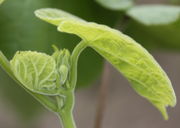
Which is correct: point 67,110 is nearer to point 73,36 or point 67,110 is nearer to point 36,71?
point 36,71

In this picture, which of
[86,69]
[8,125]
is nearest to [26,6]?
[86,69]

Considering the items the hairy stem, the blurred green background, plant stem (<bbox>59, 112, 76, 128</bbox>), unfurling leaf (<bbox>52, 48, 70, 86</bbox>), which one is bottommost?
the blurred green background

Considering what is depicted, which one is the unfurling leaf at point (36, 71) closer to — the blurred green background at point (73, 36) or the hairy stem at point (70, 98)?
the hairy stem at point (70, 98)

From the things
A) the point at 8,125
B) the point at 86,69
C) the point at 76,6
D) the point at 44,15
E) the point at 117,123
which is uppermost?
the point at 44,15

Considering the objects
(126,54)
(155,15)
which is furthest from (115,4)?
(126,54)

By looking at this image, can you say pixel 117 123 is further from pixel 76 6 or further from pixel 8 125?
pixel 76 6

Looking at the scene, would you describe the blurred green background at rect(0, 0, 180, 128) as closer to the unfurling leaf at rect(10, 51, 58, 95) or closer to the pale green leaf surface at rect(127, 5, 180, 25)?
the pale green leaf surface at rect(127, 5, 180, 25)

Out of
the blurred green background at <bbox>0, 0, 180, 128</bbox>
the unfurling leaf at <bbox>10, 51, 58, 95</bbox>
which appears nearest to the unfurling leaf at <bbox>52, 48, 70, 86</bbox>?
the unfurling leaf at <bbox>10, 51, 58, 95</bbox>
